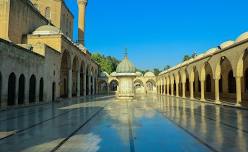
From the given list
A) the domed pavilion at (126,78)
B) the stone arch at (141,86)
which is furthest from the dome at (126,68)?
the stone arch at (141,86)

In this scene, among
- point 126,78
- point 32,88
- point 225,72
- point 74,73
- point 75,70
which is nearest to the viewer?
point 32,88

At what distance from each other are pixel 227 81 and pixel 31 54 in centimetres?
1843

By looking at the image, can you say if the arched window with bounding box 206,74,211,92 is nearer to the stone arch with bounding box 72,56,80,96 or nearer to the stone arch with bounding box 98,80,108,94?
the stone arch with bounding box 72,56,80,96

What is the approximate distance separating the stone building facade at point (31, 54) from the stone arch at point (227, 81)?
54.3 ft

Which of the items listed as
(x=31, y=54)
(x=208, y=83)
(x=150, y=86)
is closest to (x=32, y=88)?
(x=31, y=54)

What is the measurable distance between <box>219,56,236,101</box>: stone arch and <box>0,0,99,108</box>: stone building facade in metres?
16.5

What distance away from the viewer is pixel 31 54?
2127cm

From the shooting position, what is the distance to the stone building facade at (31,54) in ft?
58.9

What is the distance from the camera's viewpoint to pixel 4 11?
82.1ft

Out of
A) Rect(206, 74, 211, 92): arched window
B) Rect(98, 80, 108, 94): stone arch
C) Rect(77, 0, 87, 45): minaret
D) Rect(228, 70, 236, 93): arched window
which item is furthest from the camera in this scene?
Rect(98, 80, 108, 94): stone arch

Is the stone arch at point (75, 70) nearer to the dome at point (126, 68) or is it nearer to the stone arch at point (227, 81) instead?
the dome at point (126, 68)

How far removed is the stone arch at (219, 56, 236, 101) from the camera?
2578 cm

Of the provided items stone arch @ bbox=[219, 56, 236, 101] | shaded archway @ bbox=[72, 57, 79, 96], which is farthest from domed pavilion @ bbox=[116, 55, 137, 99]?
shaded archway @ bbox=[72, 57, 79, 96]

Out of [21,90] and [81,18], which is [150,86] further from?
[21,90]
